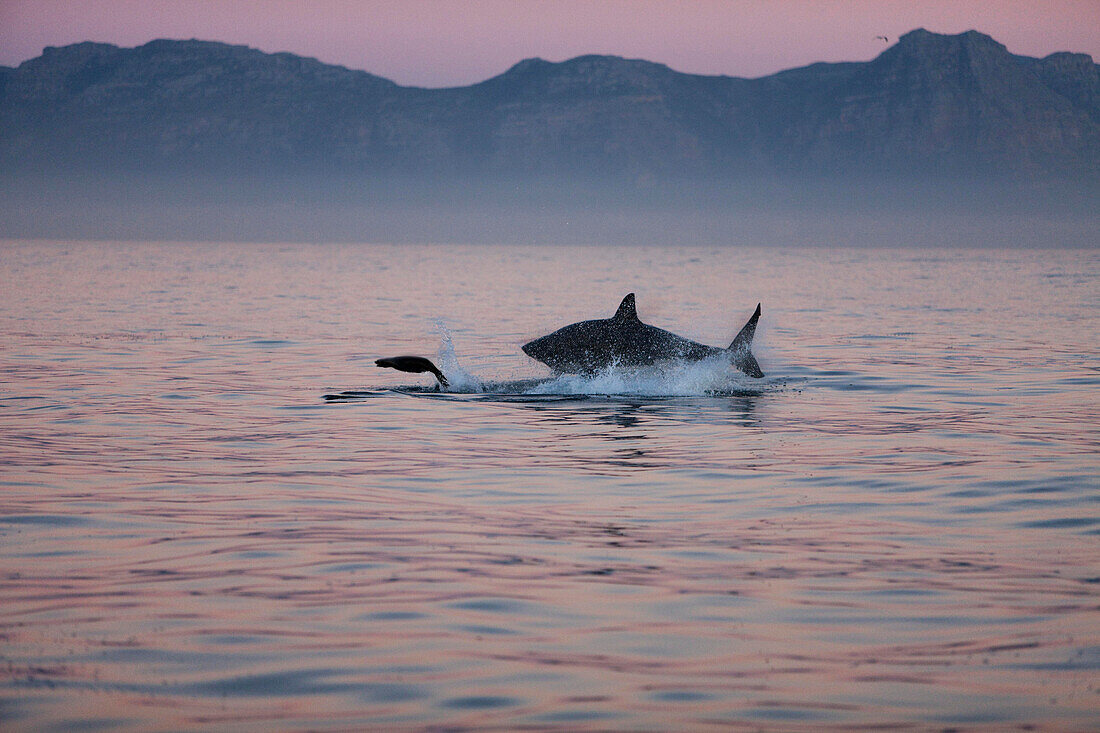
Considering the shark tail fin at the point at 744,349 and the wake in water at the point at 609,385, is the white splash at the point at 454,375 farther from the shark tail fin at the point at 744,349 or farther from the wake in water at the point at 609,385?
the shark tail fin at the point at 744,349

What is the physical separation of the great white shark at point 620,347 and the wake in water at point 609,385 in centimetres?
16

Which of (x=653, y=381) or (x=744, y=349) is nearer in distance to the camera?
(x=744, y=349)

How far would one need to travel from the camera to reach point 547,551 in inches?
404

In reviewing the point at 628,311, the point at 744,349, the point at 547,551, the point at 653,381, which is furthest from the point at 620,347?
the point at 547,551

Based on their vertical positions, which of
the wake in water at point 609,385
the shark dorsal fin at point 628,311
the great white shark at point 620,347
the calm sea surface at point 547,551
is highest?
the shark dorsal fin at point 628,311

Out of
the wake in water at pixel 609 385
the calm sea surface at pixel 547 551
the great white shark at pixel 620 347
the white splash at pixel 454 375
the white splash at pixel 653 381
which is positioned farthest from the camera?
the great white shark at pixel 620 347

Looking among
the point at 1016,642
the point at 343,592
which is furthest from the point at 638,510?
the point at 1016,642

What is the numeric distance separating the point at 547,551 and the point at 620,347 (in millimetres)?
12224

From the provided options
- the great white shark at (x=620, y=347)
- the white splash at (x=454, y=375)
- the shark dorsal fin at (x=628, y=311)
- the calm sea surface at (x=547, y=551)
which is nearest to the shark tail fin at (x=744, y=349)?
the great white shark at (x=620, y=347)

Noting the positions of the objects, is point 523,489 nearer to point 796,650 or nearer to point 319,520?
point 319,520

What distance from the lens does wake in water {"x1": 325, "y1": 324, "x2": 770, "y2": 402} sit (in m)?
21.7

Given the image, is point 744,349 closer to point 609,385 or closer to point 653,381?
point 653,381

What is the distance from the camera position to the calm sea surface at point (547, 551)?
7000 mm

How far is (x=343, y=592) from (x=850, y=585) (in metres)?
3.78
